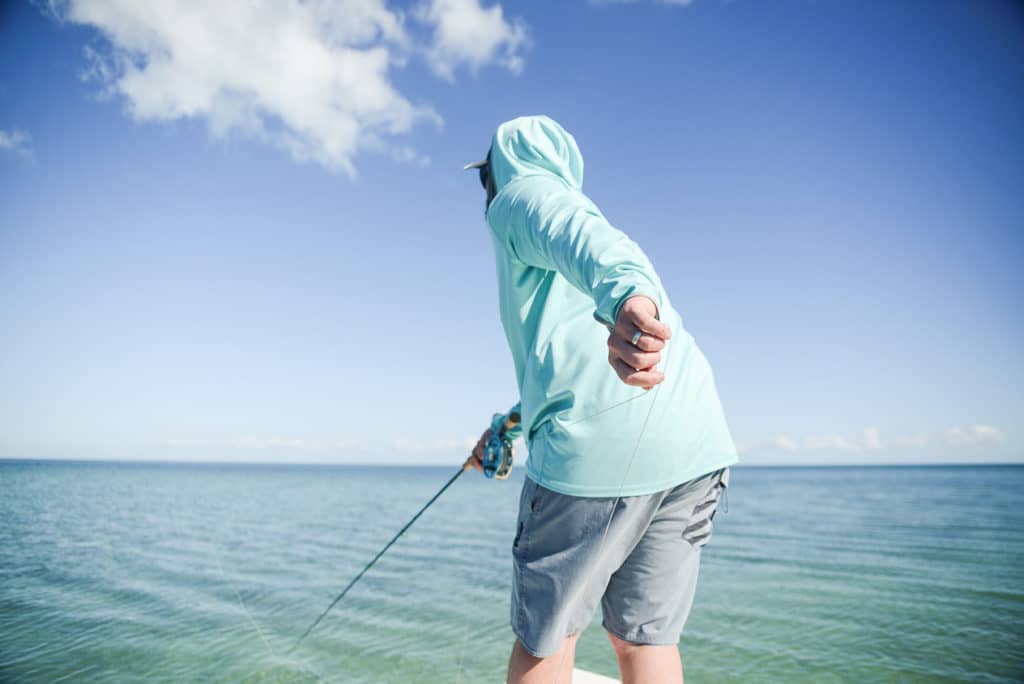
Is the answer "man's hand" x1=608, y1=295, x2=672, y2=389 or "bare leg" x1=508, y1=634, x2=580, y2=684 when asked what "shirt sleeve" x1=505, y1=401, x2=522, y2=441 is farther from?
"man's hand" x1=608, y1=295, x2=672, y2=389

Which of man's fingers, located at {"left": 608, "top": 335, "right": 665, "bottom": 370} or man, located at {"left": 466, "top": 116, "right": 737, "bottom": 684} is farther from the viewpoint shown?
man, located at {"left": 466, "top": 116, "right": 737, "bottom": 684}

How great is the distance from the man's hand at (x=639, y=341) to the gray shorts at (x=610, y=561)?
0.50 metres

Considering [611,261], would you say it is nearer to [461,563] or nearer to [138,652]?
[138,652]

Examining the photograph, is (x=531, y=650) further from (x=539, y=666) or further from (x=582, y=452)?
(x=582, y=452)

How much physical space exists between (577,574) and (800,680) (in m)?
4.61

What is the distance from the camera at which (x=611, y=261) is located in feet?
2.89


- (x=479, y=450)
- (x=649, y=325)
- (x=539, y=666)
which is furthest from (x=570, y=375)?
(x=479, y=450)

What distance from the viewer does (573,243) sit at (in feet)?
3.13

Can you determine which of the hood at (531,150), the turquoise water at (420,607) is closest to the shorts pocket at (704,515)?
the hood at (531,150)

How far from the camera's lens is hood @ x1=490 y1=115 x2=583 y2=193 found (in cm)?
131

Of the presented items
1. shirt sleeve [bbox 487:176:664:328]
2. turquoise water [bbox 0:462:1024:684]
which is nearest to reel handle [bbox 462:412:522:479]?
shirt sleeve [bbox 487:176:664:328]

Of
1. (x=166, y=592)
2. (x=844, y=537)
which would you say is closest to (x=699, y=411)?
(x=166, y=592)

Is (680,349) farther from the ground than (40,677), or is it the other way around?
(680,349)

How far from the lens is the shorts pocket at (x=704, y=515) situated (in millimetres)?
1404
